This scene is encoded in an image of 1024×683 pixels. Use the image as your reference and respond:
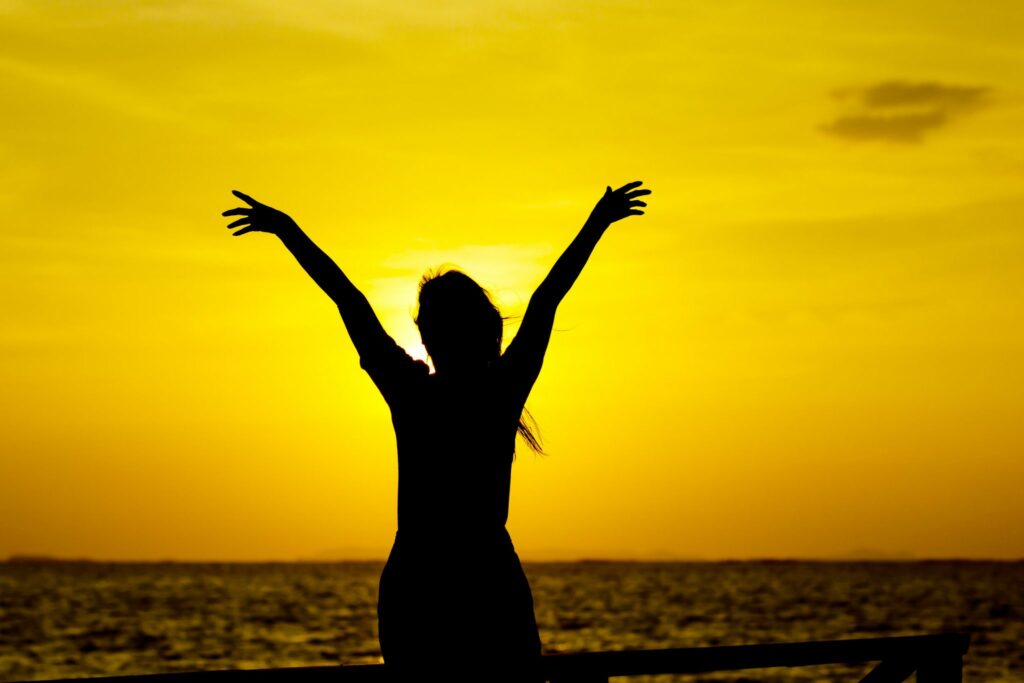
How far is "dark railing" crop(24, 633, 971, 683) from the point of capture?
4398 millimetres

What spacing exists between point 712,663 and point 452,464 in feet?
5.77

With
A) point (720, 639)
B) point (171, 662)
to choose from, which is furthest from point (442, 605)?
point (720, 639)

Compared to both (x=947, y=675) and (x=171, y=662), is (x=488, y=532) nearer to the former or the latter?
(x=947, y=675)

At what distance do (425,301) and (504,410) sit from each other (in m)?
0.38

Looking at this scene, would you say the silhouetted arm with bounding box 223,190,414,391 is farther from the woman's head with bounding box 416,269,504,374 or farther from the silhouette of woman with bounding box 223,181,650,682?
the woman's head with bounding box 416,269,504,374

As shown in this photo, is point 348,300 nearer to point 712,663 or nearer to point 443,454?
point 443,454

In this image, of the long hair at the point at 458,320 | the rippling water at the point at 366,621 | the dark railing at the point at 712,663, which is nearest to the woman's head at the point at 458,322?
the long hair at the point at 458,320

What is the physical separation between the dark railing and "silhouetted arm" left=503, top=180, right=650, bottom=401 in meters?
0.85

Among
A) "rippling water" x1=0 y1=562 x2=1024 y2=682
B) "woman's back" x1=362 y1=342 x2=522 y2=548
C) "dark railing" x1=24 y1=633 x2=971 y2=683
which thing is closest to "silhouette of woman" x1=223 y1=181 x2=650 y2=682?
"woman's back" x1=362 y1=342 x2=522 y2=548

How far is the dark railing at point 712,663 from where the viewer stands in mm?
4398

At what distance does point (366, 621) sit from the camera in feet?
202

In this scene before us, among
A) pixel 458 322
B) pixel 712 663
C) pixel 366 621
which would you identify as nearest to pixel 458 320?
pixel 458 322

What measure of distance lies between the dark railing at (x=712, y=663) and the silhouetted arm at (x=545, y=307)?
0.85m

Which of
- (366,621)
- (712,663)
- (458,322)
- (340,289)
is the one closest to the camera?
(340,289)
